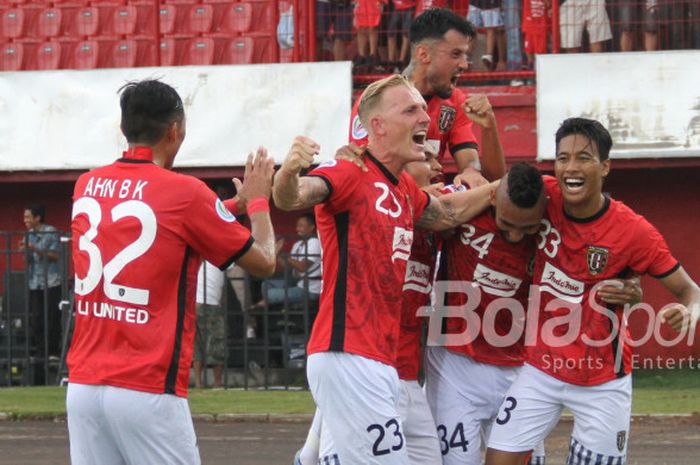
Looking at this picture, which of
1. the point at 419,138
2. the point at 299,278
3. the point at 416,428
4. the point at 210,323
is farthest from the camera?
the point at 210,323

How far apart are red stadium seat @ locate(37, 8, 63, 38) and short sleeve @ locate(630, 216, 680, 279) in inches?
628


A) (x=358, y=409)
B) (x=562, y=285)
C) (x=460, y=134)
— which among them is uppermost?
(x=460, y=134)

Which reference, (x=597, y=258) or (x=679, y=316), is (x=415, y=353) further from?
(x=679, y=316)

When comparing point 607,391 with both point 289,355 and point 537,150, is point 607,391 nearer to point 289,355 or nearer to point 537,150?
point 289,355

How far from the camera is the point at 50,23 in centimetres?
2325

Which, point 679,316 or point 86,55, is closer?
point 679,316

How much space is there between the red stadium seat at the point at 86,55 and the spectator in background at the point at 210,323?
5.54 m

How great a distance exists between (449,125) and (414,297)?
122 cm

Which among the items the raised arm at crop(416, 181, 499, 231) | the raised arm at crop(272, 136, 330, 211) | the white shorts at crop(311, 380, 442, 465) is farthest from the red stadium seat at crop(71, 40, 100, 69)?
the raised arm at crop(272, 136, 330, 211)

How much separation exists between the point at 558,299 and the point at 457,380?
0.78 meters

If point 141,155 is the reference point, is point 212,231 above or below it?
below

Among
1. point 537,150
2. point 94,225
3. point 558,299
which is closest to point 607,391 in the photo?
point 558,299

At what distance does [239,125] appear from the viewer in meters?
20.7

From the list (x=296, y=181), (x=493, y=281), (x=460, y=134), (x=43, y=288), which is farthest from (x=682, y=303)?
(x=43, y=288)
